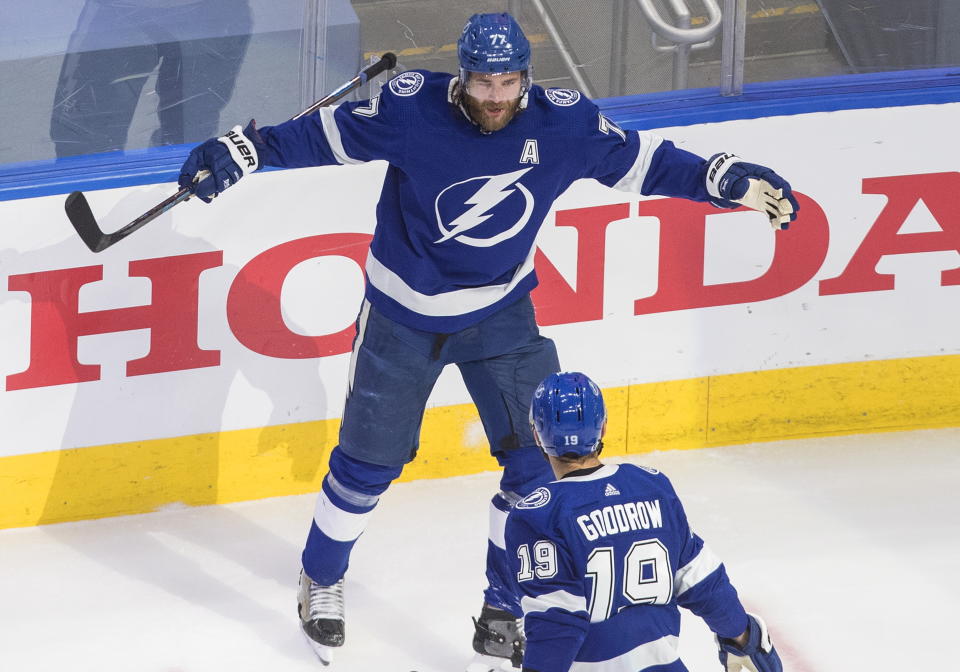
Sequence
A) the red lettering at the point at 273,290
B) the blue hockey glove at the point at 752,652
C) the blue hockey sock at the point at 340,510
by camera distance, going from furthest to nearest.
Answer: the red lettering at the point at 273,290
the blue hockey sock at the point at 340,510
the blue hockey glove at the point at 752,652

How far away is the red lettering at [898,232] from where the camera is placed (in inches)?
173

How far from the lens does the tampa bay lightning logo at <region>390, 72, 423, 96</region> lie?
10.5 ft

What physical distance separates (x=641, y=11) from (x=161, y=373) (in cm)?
166

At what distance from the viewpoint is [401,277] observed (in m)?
3.36

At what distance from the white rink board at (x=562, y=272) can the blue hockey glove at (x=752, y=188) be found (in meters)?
0.97

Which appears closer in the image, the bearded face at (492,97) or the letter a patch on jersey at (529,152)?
the bearded face at (492,97)

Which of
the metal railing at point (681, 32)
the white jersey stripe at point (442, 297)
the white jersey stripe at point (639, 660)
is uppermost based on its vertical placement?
the metal railing at point (681, 32)

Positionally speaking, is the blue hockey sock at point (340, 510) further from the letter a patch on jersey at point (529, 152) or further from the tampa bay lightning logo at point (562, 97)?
the tampa bay lightning logo at point (562, 97)

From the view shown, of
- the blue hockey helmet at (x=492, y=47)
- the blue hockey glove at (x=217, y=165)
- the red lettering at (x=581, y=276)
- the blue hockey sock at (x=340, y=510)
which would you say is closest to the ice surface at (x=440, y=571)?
the blue hockey sock at (x=340, y=510)

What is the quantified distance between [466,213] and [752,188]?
0.61m

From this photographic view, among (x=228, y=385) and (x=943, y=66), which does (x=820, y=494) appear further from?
(x=228, y=385)

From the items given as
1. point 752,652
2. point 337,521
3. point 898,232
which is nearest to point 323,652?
point 337,521

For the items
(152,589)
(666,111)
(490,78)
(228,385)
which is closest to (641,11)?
(666,111)

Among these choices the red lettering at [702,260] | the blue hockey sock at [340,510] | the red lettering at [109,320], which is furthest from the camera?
the red lettering at [702,260]
